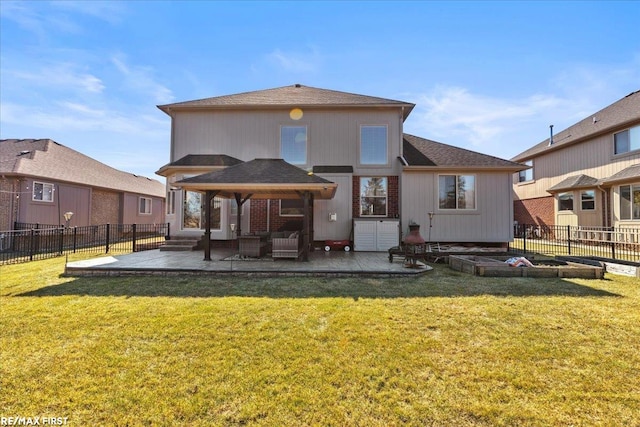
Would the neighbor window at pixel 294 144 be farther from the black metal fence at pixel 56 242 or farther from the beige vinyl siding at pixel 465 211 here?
the black metal fence at pixel 56 242

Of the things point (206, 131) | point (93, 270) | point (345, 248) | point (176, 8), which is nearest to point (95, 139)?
point (206, 131)

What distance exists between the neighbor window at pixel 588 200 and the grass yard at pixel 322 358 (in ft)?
45.5

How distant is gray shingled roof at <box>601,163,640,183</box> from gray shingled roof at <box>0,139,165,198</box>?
96.9ft

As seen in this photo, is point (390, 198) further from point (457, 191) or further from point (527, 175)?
point (527, 175)

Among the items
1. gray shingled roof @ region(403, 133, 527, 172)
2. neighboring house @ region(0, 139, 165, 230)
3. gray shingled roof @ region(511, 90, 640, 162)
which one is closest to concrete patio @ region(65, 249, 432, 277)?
gray shingled roof @ region(403, 133, 527, 172)

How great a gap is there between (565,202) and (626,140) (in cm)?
464

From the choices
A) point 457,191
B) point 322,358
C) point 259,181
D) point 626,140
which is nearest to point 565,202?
point 626,140

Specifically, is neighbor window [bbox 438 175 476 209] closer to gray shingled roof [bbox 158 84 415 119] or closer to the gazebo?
gray shingled roof [bbox 158 84 415 119]

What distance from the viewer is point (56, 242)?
15062 mm

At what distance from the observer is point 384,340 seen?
3.60m

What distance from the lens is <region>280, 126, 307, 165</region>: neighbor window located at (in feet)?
42.3

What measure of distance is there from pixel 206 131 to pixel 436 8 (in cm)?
1054

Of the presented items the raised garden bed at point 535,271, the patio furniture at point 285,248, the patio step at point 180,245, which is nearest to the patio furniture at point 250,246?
the patio furniture at point 285,248

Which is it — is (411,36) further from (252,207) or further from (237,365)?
(237,365)
